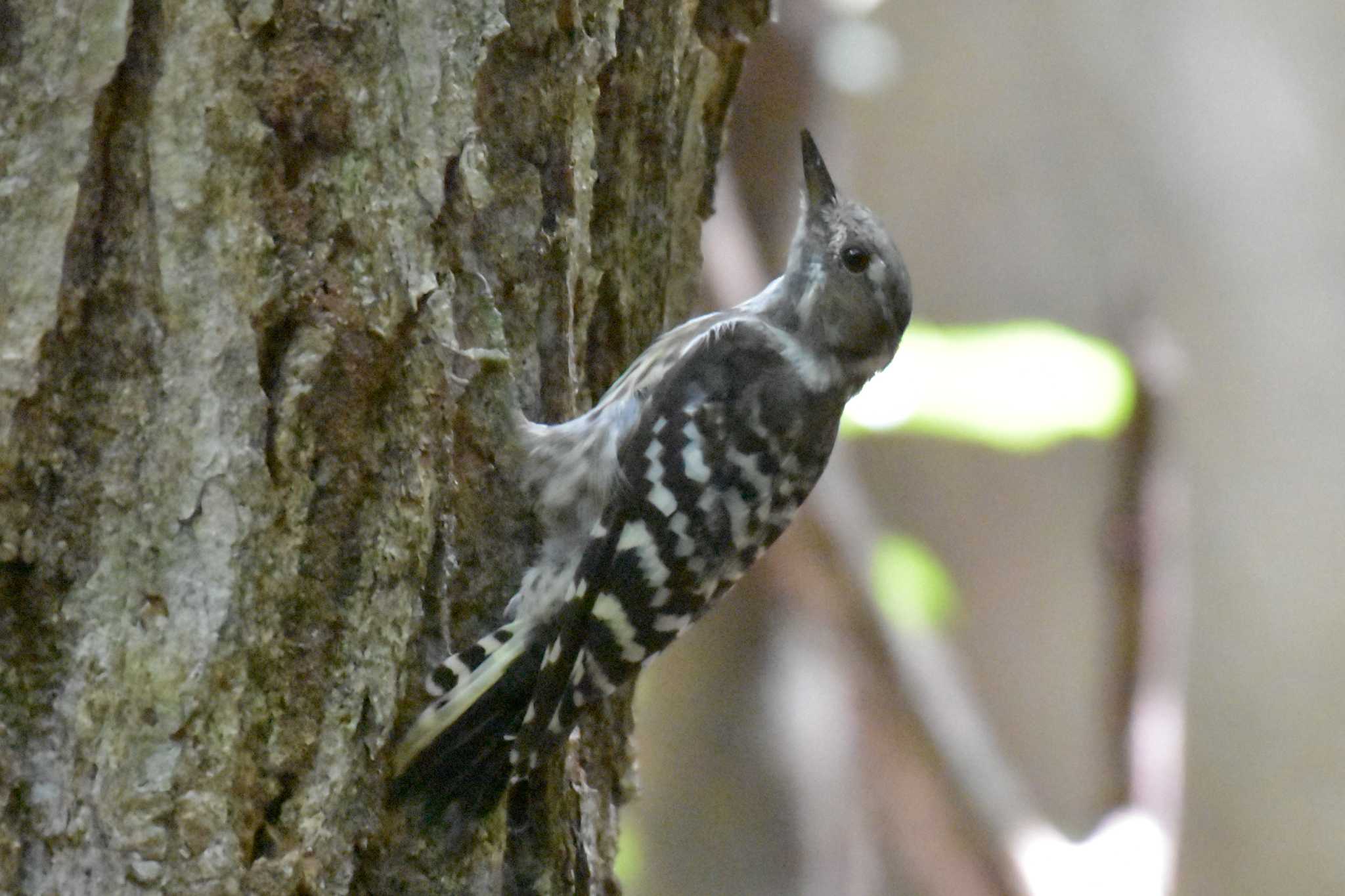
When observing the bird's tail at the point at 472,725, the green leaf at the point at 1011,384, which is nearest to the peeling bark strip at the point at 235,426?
the bird's tail at the point at 472,725

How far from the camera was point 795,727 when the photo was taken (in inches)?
202

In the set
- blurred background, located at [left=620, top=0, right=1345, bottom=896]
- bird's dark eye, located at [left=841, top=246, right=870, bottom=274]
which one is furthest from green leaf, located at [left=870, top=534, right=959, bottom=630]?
blurred background, located at [left=620, top=0, right=1345, bottom=896]

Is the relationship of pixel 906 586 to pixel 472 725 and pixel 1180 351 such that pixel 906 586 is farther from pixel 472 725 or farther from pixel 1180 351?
pixel 1180 351

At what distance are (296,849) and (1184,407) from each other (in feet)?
21.5

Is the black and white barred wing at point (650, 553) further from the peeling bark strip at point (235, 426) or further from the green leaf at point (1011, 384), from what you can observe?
the green leaf at point (1011, 384)

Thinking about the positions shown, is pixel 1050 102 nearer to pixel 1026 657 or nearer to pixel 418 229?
pixel 1026 657

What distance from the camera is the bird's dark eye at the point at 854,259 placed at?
278 centimetres

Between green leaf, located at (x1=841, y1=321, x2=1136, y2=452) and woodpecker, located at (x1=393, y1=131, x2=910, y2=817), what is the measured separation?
11 centimetres

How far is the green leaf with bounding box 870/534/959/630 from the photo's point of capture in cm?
339

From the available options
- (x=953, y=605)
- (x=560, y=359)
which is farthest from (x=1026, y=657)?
(x=560, y=359)

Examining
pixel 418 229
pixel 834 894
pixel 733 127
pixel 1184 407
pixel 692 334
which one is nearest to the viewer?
pixel 418 229

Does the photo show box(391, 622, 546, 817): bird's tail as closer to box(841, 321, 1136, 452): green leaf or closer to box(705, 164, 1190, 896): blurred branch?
box(841, 321, 1136, 452): green leaf

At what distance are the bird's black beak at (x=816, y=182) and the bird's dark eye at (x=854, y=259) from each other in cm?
15

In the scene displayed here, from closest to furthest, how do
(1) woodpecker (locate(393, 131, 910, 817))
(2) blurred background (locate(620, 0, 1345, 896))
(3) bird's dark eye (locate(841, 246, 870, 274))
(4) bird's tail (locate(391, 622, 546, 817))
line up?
1. (4) bird's tail (locate(391, 622, 546, 817))
2. (1) woodpecker (locate(393, 131, 910, 817))
3. (3) bird's dark eye (locate(841, 246, 870, 274))
4. (2) blurred background (locate(620, 0, 1345, 896))
